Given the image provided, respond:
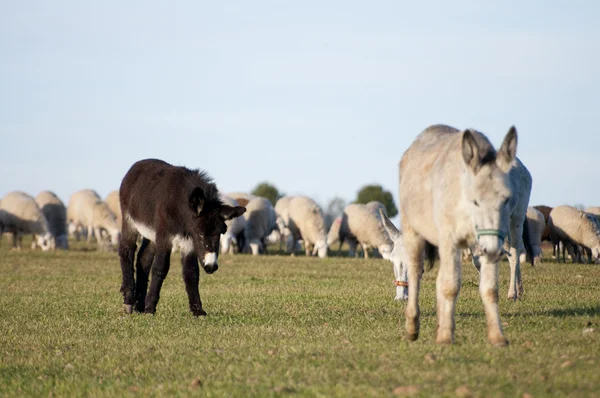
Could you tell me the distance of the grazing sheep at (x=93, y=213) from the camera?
1892 inches

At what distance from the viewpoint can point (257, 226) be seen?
43656 millimetres

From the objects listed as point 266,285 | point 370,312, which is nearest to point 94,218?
point 266,285

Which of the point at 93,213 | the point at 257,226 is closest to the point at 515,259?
the point at 257,226

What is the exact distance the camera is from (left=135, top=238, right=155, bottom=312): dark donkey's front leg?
43.6ft

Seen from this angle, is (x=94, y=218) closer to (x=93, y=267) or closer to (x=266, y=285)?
(x=93, y=267)

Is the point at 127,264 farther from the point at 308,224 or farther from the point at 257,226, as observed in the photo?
the point at 308,224

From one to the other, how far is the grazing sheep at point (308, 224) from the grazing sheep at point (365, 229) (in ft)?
4.63

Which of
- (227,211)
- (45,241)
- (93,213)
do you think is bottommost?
(227,211)

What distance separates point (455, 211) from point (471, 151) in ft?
1.89

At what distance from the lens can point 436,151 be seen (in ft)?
28.7

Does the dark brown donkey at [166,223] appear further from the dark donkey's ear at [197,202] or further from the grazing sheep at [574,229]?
the grazing sheep at [574,229]

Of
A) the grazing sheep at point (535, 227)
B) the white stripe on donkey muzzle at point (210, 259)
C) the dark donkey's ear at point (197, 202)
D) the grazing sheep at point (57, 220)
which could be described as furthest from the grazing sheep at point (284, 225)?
the white stripe on donkey muzzle at point (210, 259)

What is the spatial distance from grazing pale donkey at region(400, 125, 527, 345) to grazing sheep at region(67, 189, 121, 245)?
39.1 m

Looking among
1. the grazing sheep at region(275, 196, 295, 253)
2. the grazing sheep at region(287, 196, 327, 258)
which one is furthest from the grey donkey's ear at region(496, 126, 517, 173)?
the grazing sheep at region(275, 196, 295, 253)
